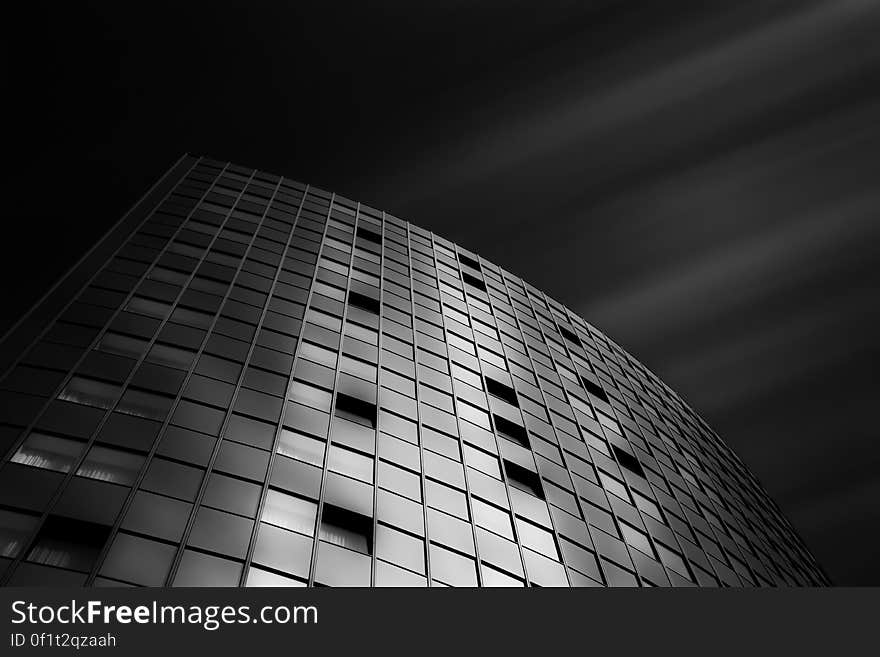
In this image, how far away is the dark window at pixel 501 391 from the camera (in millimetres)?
31547

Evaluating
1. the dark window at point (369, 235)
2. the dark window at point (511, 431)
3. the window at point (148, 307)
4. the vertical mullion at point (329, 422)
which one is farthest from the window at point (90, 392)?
the dark window at point (369, 235)

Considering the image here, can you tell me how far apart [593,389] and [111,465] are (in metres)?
26.9

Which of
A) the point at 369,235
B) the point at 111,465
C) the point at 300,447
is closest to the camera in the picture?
the point at 111,465

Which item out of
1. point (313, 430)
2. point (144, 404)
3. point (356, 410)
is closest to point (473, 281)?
point (356, 410)

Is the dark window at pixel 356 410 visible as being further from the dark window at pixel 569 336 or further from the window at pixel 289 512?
the dark window at pixel 569 336

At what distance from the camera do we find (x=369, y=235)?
41094mm

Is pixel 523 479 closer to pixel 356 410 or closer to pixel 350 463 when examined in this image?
pixel 356 410

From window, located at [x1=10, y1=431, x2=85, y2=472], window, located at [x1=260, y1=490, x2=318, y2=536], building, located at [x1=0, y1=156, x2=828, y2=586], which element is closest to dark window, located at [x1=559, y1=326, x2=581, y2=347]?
building, located at [x1=0, y1=156, x2=828, y2=586]

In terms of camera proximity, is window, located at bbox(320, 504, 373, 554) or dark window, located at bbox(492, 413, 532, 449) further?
dark window, located at bbox(492, 413, 532, 449)

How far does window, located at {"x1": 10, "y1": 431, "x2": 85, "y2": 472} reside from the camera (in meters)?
17.7

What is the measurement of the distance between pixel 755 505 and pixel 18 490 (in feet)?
142

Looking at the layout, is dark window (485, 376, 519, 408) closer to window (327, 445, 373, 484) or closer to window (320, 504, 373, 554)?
window (327, 445, 373, 484)

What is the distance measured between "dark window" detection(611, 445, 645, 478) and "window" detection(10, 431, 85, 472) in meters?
23.5

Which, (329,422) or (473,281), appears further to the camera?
(473,281)
